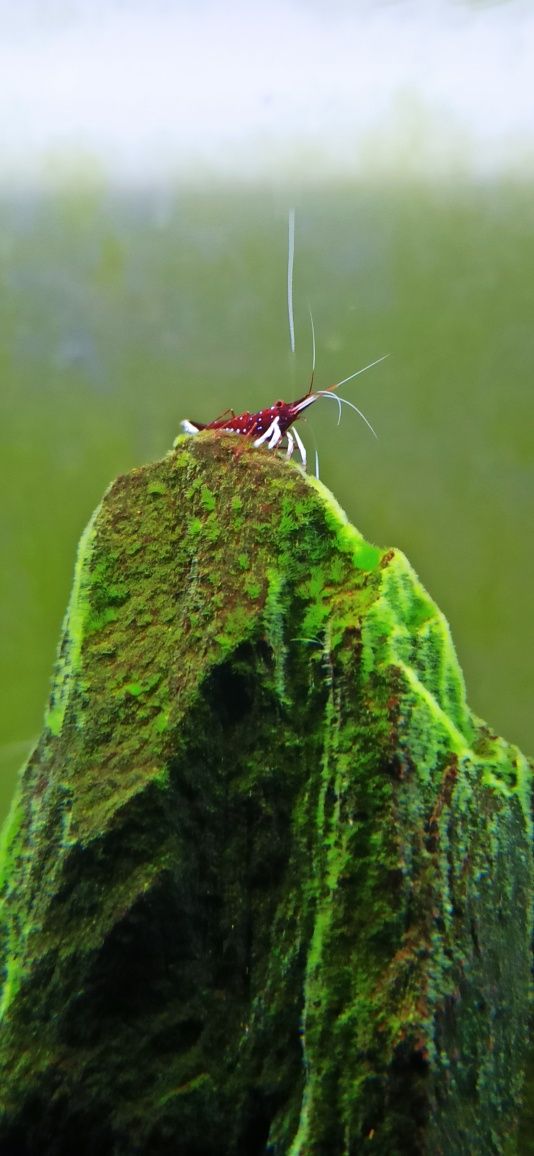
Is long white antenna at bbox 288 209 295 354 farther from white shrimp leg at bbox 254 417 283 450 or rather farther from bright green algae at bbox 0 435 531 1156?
bright green algae at bbox 0 435 531 1156

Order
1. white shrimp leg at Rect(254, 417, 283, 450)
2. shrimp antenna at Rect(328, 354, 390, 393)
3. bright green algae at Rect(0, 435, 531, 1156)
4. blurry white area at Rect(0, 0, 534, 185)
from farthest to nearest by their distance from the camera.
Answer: shrimp antenna at Rect(328, 354, 390, 393)
blurry white area at Rect(0, 0, 534, 185)
white shrimp leg at Rect(254, 417, 283, 450)
bright green algae at Rect(0, 435, 531, 1156)

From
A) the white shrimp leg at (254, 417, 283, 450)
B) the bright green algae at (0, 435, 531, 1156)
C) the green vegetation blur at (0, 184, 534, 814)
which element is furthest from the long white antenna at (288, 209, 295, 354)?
the bright green algae at (0, 435, 531, 1156)

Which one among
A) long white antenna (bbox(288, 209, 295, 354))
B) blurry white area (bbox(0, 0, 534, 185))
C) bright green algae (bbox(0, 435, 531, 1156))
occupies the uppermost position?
blurry white area (bbox(0, 0, 534, 185))

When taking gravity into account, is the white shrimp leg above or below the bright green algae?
above

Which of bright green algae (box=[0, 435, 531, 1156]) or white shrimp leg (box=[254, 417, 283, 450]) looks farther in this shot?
white shrimp leg (box=[254, 417, 283, 450])

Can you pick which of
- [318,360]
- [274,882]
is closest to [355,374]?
[318,360]

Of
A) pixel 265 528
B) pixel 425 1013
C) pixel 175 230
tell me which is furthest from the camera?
pixel 175 230

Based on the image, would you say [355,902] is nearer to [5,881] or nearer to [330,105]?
[5,881]

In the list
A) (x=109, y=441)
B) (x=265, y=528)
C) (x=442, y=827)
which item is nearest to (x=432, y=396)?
(x=109, y=441)
